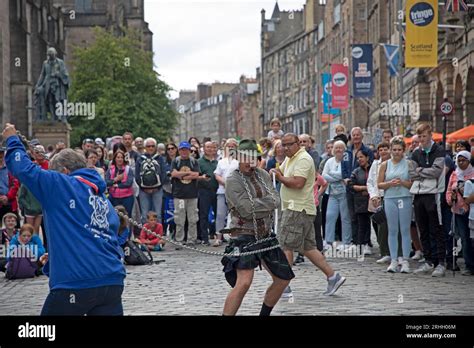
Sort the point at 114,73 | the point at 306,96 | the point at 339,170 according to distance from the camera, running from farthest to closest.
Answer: the point at 306,96 → the point at 114,73 → the point at 339,170

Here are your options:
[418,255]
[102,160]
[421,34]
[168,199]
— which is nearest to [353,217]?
[418,255]

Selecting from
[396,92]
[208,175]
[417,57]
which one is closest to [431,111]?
[417,57]

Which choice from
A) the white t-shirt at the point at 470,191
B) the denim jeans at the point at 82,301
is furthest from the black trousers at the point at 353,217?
the denim jeans at the point at 82,301

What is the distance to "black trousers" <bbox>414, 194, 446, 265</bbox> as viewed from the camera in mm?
16266

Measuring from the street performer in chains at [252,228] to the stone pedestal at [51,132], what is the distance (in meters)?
26.6

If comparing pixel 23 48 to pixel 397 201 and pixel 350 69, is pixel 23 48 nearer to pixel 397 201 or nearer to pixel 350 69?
pixel 350 69

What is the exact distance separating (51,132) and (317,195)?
828 inches

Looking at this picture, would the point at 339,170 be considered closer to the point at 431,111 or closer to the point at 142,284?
the point at 142,284

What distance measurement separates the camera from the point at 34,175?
302 inches

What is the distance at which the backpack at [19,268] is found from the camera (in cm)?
1645

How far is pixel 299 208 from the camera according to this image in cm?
1310

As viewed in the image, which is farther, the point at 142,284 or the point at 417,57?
the point at 417,57

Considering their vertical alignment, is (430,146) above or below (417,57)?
below
